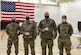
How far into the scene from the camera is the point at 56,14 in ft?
95.9

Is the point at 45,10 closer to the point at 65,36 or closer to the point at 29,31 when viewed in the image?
the point at 29,31

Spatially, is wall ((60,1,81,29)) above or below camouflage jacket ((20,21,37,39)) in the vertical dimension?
below

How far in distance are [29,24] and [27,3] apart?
61.0ft

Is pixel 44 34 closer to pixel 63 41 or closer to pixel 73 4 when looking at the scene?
pixel 63 41

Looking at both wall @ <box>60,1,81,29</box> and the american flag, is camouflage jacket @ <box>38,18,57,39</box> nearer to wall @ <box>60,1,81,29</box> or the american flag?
wall @ <box>60,1,81,29</box>

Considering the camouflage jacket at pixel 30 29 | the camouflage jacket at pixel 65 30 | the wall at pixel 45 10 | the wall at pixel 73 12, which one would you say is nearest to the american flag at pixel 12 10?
the wall at pixel 45 10

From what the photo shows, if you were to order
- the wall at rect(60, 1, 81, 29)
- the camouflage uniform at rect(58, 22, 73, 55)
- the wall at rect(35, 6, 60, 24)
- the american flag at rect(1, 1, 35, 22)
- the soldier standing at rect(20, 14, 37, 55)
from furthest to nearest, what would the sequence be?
the wall at rect(35, 6, 60, 24), the american flag at rect(1, 1, 35, 22), the wall at rect(60, 1, 81, 29), the soldier standing at rect(20, 14, 37, 55), the camouflage uniform at rect(58, 22, 73, 55)

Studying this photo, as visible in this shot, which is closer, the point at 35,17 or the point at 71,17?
the point at 71,17

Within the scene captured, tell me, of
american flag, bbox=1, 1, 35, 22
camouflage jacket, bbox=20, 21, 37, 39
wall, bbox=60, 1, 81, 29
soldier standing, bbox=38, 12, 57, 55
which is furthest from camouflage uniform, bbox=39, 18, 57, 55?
Result: american flag, bbox=1, 1, 35, 22

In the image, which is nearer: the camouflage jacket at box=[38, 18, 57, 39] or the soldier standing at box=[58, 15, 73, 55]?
the soldier standing at box=[58, 15, 73, 55]

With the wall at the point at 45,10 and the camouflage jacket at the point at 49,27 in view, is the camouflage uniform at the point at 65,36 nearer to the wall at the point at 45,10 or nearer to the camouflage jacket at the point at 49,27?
the camouflage jacket at the point at 49,27

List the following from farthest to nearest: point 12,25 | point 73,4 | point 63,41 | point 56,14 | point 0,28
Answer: point 56,14 < point 0,28 < point 73,4 < point 12,25 < point 63,41

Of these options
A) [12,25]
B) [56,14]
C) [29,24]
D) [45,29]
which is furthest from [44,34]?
[56,14]

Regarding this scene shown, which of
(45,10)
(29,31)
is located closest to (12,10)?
(45,10)
